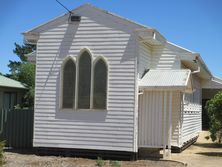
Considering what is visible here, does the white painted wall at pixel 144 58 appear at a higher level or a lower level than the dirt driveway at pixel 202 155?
higher

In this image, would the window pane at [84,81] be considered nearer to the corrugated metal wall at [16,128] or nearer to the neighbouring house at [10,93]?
the corrugated metal wall at [16,128]

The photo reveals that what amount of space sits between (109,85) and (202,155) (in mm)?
4785

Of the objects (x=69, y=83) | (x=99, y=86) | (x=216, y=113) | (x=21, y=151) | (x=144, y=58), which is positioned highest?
(x=144, y=58)

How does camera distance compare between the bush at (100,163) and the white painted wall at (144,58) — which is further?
the white painted wall at (144,58)

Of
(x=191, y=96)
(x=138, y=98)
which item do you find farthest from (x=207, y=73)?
(x=138, y=98)

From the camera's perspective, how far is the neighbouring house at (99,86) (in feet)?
47.6

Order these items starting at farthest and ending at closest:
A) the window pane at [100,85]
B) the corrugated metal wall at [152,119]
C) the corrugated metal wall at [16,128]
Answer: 1. the corrugated metal wall at [16,128]
2. the corrugated metal wall at [152,119]
3. the window pane at [100,85]

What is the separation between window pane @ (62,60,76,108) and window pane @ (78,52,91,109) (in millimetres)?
248

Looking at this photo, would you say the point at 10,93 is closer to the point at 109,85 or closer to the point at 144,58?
the point at 144,58

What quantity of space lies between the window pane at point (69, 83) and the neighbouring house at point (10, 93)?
34.7 feet

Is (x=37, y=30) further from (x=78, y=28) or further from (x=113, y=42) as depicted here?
(x=113, y=42)

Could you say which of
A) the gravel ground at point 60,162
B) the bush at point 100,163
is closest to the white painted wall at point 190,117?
the gravel ground at point 60,162

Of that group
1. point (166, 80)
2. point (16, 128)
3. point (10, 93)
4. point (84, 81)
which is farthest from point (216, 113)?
point (10, 93)

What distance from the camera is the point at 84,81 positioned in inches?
589
